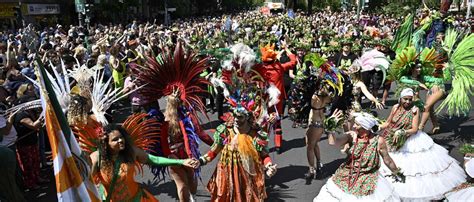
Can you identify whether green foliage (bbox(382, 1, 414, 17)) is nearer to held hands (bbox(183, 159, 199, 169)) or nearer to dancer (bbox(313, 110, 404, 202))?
dancer (bbox(313, 110, 404, 202))

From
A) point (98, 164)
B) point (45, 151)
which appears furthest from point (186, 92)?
point (45, 151)

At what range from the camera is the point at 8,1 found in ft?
104

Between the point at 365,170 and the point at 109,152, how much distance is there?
2454 millimetres

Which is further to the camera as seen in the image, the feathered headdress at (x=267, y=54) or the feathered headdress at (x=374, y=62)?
the feathered headdress at (x=267, y=54)

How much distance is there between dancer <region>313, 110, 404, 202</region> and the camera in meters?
4.19

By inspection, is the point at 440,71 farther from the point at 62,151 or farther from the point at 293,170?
the point at 62,151

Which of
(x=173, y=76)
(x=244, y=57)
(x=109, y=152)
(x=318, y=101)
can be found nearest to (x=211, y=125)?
(x=244, y=57)

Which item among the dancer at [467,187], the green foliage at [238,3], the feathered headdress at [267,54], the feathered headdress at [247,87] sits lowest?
the dancer at [467,187]

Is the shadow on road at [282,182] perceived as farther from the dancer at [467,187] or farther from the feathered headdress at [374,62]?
the dancer at [467,187]

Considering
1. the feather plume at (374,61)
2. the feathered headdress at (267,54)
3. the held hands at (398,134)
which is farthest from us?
the feathered headdress at (267,54)

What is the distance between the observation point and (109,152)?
3.71 meters

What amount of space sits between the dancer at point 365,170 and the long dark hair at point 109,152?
2.06 metres

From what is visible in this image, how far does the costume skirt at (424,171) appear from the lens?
16.8ft

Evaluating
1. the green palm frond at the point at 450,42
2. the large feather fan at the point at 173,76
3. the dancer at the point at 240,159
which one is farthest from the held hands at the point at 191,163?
the green palm frond at the point at 450,42
